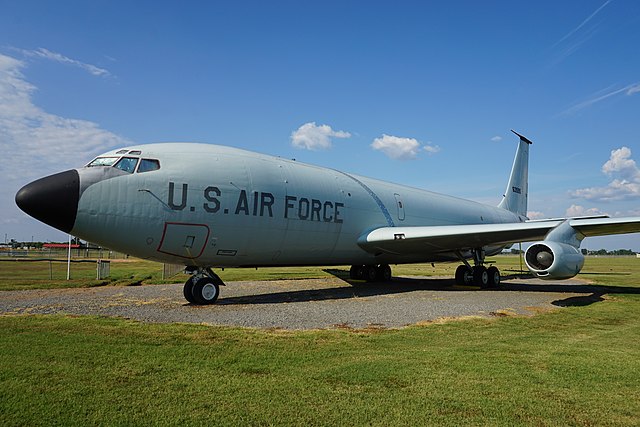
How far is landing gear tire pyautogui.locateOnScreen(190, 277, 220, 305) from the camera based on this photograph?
39.4 ft

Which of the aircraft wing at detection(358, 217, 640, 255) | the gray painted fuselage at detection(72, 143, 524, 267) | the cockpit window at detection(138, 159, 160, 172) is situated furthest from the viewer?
the aircraft wing at detection(358, 217, 640, 255)

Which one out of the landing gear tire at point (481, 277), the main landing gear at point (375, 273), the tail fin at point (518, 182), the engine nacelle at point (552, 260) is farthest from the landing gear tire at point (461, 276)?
the tail fin at point (518, 182)

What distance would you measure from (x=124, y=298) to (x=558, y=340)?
37.1 ft

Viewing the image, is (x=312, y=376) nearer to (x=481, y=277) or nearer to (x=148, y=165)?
(x=148, y=165)

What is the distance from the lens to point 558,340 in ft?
24.7

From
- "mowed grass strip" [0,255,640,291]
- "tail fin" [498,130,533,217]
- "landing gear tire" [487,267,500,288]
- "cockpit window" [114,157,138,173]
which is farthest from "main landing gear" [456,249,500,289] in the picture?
"cockpit window" [114,157,138,173]

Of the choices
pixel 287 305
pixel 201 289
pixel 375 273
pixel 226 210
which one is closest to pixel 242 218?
pixel 226 210

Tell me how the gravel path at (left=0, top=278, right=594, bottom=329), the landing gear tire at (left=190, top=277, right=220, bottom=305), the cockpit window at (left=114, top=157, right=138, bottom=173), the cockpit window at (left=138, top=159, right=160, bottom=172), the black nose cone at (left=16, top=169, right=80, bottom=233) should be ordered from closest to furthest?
the gravel path at (left=0, top=278, right=594, bottom=329) → the black nose cone at (left=16, top=169, right=80, bottom=233) → the cockpit window at (left=114, top=157, right=138, bottom=173) → the cockpit window at (left=138, top=159, right=160, bottom=172) → the landing gear tire at (left=190, top=277, right=220, bottom=305)

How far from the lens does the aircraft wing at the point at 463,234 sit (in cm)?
1475

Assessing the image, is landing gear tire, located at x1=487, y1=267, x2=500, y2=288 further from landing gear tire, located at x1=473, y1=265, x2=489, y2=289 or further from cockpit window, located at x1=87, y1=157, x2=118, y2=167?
cockpit window, located at x1=87, y1=157, x2=118, y2=167

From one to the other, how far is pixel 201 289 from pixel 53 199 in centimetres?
427

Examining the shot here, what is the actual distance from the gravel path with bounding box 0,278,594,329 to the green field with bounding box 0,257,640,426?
1.37m

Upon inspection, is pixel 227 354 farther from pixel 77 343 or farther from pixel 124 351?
pixel 77 343

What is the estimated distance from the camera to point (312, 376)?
17.0 ft
